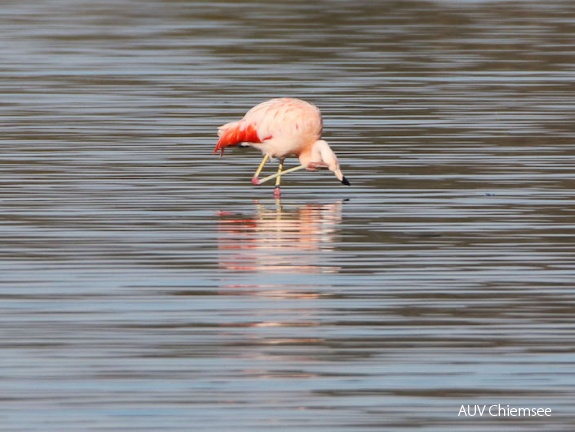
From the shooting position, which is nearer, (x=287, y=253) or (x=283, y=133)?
(x=287, y=253)

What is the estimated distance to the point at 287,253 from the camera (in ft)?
35.0

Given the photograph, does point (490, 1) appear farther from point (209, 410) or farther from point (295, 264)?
point (209, 410)

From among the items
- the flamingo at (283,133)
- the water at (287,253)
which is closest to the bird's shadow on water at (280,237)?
the water at (287,253)

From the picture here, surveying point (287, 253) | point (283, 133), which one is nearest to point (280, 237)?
point (287, 253)

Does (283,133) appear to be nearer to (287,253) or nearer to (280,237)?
(280,237)

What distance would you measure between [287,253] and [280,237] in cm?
66

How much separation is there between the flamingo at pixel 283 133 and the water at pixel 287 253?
0.97 feet

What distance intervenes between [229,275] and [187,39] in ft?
57.8

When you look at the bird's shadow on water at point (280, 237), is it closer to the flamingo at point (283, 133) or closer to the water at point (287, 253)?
the water at point (287, 253)

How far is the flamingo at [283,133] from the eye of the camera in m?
13.5

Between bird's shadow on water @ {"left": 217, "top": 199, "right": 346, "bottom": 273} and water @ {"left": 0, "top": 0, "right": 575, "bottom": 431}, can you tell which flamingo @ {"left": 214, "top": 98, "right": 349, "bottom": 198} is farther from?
bird's shadow on water @ {"left": 217, "top": 199, "right": 346, "bottom": 273}

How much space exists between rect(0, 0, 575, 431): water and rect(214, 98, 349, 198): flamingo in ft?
0.97

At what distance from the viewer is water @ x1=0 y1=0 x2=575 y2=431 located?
7430mm

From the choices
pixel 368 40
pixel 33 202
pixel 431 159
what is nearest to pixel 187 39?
pixel 368 40
